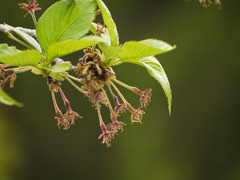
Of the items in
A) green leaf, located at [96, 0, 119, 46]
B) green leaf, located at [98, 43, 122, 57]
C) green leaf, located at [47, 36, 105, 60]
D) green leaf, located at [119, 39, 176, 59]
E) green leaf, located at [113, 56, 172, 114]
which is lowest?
green leaf, located at [113, 56, 172, 114]

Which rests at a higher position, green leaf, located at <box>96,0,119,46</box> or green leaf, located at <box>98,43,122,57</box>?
green leaf, located at <box>96,0,119,46</box>

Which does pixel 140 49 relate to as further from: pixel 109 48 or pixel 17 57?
pixel 17 57

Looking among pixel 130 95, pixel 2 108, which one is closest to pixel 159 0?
pixel 130 95

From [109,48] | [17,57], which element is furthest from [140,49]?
[17,57]

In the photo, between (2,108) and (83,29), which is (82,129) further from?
(83,29)
